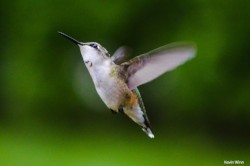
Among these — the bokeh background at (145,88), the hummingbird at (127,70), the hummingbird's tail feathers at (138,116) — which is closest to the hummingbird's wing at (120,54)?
the hummingbird at (127,70)

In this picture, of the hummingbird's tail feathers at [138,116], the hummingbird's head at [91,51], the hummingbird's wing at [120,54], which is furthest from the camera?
the hummingbird's wing at [120,54]

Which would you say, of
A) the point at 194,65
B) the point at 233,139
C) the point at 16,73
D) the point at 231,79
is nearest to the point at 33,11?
the point at 16,73

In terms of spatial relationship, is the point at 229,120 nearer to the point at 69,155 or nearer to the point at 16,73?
the point at 69,155

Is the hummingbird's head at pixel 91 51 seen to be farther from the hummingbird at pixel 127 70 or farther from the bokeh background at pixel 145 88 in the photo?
the bokeh background at pixel 145 88

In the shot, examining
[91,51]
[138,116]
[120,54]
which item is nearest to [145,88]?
[120,54]

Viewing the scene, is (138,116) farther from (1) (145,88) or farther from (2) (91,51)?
(1) (145,88)

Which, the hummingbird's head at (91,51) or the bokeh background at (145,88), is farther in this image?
the bokeh background at (145,88)

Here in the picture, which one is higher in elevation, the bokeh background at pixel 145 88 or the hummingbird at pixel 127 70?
the bokeh background at pixel 145 88
